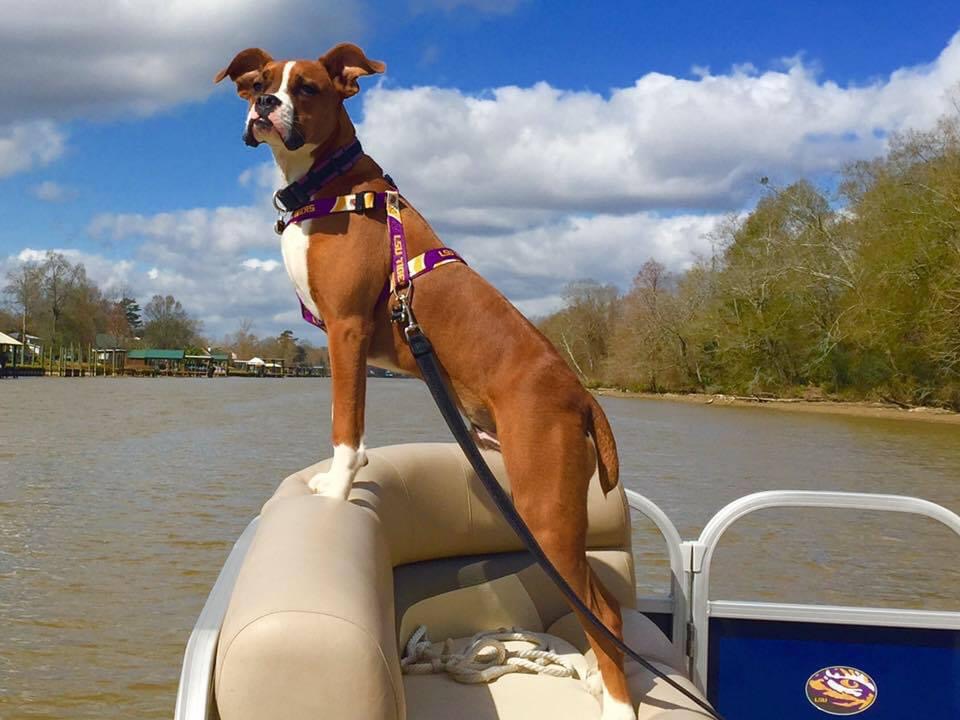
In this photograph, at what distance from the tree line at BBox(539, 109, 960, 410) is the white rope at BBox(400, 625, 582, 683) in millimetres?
39645

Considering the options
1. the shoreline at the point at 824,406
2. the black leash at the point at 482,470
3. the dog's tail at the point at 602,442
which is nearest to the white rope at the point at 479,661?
the black leash at the point at 482,470

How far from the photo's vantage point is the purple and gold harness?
10.5 feet

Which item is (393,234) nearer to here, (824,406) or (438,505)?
(438,505)

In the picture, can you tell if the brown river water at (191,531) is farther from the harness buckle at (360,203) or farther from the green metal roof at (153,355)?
the green metal roof at (153,355)

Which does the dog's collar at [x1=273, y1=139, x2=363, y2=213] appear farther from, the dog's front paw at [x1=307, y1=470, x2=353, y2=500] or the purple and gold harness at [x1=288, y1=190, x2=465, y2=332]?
the dog's front paw at [x1=307, y1=470, x2=353, y2=500]

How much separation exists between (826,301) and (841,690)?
53804 mm

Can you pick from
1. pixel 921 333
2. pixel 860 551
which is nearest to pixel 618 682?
pixel 860 551

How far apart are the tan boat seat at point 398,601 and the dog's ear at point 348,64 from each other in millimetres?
1329

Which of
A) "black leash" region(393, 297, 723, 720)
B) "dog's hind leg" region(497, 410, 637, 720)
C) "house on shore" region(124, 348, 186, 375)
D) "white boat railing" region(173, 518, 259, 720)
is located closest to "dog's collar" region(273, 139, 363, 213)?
"black leash" region(393, 297, 723, 720)

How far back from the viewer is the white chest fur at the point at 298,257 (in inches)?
130

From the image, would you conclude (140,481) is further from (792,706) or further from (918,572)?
(792,706)

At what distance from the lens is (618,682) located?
2984 mm

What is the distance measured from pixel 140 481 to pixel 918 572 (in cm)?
1084

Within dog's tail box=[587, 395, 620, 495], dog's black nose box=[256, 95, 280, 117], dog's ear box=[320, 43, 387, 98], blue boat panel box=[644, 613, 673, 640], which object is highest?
dog's ear box=[320, 43, 387, 98]
